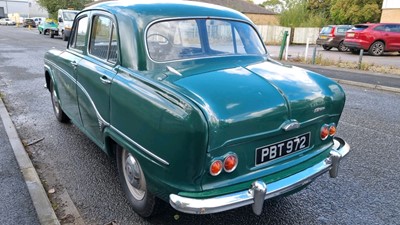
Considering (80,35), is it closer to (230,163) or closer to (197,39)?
(197,39)

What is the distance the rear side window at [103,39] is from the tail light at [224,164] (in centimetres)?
154

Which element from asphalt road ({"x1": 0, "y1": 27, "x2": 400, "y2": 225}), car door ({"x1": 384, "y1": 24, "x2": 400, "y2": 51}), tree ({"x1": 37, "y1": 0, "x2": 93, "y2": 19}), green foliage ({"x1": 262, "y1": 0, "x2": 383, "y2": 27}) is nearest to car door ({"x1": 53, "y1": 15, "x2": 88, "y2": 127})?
asphalt road ({"x1": 0, "y1": 27, "x2": 400, "y2": 225})

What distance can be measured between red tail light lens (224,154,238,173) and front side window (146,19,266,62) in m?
1.14

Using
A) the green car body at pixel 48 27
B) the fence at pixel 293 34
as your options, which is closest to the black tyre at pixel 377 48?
the fence at pixel 293 34

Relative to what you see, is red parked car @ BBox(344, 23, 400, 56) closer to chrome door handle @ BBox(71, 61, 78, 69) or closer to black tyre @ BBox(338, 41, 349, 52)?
black tyre @ BBox(338, 41, 349, 52)

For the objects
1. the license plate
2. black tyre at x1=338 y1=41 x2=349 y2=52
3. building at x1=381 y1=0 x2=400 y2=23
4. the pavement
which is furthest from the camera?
building at x1=381 y1=0 x2=400 y2=23

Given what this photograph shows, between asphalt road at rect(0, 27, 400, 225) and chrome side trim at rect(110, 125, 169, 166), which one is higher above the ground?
chrome side trim at rect(110, 125, 169, 166)

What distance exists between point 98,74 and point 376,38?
57.7 feet

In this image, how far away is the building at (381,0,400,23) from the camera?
88.0 ft

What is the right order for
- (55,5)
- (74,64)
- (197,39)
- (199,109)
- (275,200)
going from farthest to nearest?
(55,5) → (74,64) → (275,200) → (197,39) → (199,109)

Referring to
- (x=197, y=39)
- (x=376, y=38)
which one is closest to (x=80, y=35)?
(x=197, y=39)

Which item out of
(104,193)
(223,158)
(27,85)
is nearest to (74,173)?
(104,193)

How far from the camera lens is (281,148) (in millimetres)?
2691

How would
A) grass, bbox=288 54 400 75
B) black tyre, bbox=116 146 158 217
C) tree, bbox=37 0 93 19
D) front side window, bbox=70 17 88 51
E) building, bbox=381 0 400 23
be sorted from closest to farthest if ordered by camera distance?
black tyre, bbox=116 146 158 217 < front side window, bbox=70 17 88 51 < grass, bbox=288 54 400 75 < building, bbox=381 0 400 23 < tree, bbox=37 0 93 19
